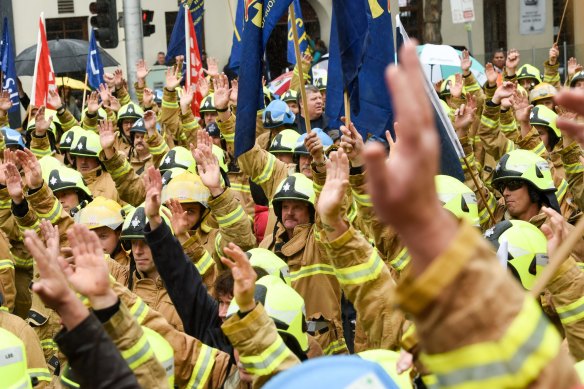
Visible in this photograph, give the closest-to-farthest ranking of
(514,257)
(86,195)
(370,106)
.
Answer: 1. (514,257)
2. (370,106)
3. (86,195)

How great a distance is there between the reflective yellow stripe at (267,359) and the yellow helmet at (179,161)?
5879mm

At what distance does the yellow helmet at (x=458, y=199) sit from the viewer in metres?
6.22

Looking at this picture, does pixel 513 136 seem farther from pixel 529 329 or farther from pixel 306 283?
pixel 529 329

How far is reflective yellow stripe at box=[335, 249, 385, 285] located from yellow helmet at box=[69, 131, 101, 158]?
6297 millimetres

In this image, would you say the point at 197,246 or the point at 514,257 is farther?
the point at 197,246

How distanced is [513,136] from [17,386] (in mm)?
7485

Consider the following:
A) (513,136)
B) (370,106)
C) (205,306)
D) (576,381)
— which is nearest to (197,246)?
(205,306)

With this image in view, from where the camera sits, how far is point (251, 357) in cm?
379

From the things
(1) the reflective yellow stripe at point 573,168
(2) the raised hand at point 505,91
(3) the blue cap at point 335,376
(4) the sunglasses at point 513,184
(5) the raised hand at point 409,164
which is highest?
(5) the raised hand at point 409,164

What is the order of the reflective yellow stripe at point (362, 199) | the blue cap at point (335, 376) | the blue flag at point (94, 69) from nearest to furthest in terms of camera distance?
the blue cap at point (335, 376) < the reflective yellow stripe at point (362, 199) < the blue flag at point (94, 69)

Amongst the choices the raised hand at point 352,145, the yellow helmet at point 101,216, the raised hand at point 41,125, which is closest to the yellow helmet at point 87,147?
the raised hand at point 41,125

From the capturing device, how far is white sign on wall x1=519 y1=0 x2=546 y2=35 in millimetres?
31297

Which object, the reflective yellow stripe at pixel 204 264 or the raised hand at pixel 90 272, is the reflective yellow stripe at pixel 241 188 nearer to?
the reflective yellow stripe at pixel 204 264

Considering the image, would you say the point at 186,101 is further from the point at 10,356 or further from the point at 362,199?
the point at 10,356
